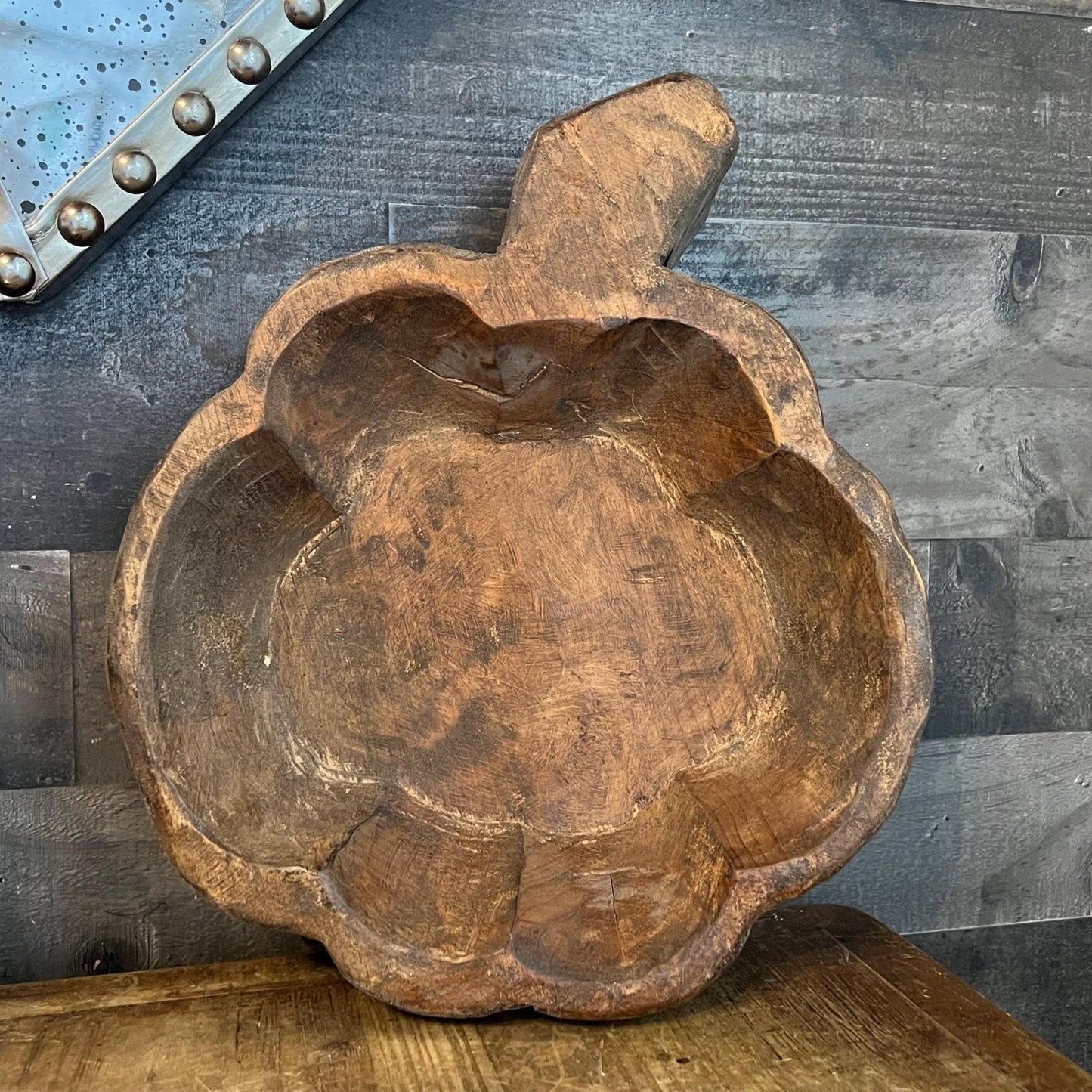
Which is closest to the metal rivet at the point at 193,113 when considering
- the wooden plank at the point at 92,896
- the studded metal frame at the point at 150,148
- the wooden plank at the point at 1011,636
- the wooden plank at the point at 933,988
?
the studded metal frame at the point at 150,148

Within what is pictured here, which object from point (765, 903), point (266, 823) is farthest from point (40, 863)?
point (765, 903)

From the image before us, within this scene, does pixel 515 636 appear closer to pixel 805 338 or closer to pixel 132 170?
pixel 805 338

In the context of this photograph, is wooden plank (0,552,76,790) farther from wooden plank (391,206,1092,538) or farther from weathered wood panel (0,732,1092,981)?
wooden plank (391,206,1092,538)

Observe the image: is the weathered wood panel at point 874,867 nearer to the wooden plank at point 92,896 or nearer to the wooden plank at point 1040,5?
the wooden plank at point 92,896

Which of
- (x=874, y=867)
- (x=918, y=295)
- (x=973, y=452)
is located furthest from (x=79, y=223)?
(x=874, y=867)

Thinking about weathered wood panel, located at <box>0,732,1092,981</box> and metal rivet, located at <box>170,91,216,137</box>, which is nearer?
metal rivet, located at <box>170,91,216,137</box>

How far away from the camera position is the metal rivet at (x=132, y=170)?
44.3 inches

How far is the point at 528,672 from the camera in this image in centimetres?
125

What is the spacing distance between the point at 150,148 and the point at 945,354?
3.44 ft

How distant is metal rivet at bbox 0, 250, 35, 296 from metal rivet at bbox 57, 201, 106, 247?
0.05m

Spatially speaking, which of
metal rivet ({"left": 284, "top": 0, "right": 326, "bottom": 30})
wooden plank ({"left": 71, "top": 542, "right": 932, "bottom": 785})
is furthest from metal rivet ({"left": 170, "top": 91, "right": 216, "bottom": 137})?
wooden plank ({"left": 71, "top": 542, "right": 932, "bottom": 785})

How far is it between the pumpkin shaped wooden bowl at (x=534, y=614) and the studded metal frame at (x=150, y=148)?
1.05ft

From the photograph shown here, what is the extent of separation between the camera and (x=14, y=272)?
112cm

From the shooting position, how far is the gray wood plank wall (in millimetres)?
1218
